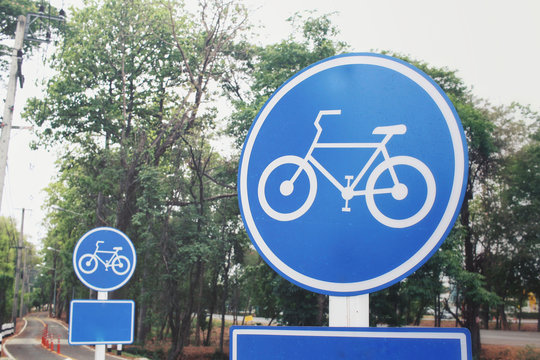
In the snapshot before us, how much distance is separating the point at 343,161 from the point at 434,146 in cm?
28

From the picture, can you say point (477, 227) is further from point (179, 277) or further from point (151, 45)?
point (151, 45)

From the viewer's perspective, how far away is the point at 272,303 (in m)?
25.2

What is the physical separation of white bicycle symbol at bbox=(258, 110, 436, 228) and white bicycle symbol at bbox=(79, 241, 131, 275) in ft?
12.3

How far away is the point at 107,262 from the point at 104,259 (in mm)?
48

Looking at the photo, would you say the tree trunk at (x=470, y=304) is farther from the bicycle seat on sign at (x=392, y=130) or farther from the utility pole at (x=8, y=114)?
the bicycle seat on sign at (x=392, y=130)

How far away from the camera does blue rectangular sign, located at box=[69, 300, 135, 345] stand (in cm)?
433

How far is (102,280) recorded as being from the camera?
4875 millimetres

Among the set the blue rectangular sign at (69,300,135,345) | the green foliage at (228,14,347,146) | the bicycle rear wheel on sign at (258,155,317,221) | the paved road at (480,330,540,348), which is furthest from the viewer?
the paved road at (480,330,540,348)

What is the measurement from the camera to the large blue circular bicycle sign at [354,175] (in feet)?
4.62

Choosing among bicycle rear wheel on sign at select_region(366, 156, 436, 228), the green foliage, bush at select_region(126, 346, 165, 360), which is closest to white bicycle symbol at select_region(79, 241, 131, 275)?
bicycle rear wheel on sign at select_region(366, 156, 436, 228)

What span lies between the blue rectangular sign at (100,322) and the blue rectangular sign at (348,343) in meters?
3.26

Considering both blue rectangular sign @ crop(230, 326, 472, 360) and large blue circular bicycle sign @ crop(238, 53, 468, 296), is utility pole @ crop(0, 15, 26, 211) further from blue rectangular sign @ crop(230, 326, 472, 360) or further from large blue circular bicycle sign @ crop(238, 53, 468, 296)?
blue rectangular sign @ crop(230, 326, 472, 360)

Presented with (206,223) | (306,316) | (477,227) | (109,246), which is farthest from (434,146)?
(477,227)

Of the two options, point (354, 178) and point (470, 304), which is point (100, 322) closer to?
point (354, 178)
